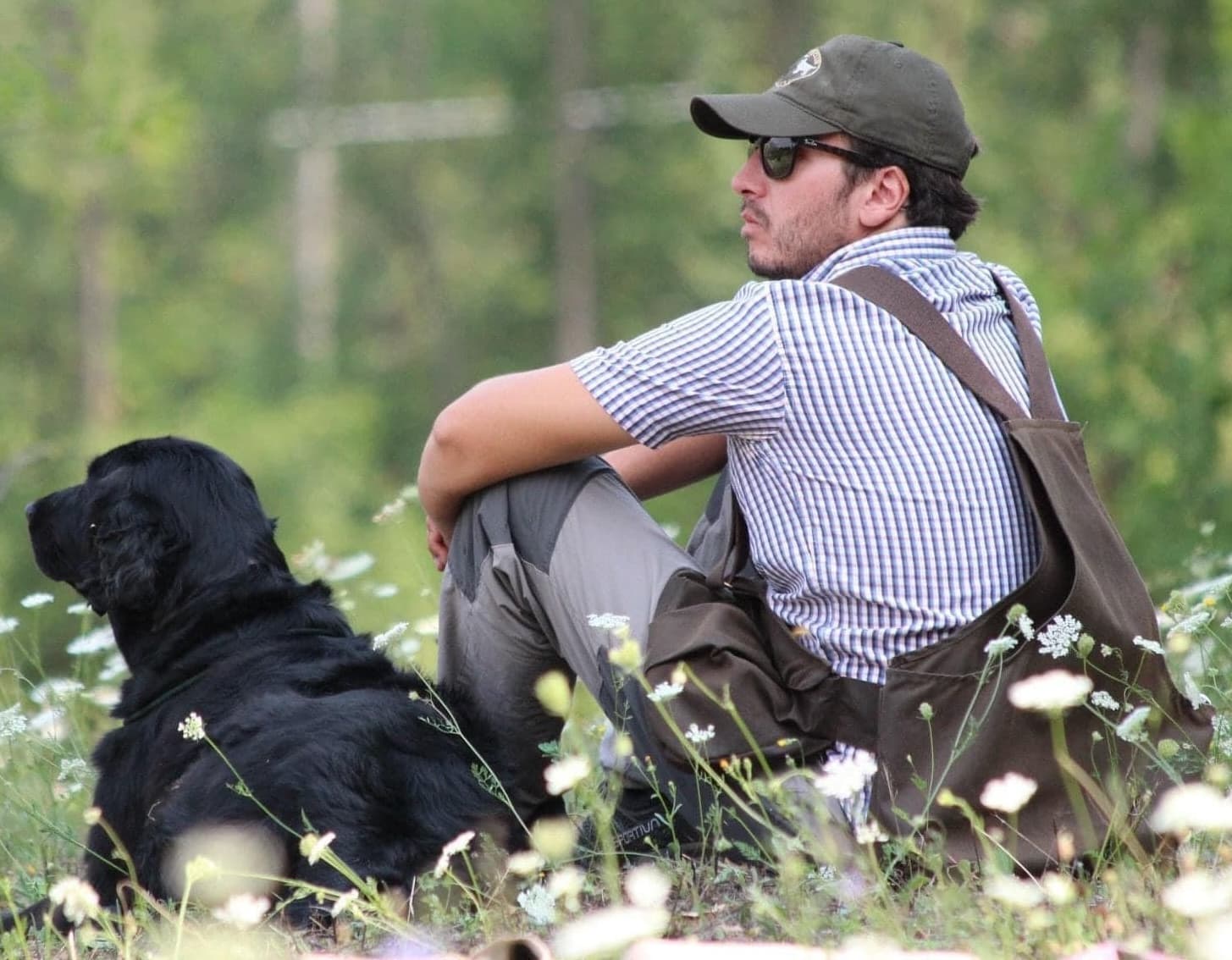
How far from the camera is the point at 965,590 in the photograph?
10.8 ft

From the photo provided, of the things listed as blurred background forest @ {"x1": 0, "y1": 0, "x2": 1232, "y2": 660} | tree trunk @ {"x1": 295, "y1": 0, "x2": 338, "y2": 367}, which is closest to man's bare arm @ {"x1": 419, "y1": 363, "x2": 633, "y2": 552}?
blurred background forest @ {"x1": 0, "y1": 0, "x2": 1232, "y2": 660}

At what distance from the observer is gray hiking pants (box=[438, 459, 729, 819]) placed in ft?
11.6

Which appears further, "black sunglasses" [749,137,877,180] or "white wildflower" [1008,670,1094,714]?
"black sunglasses" [749,137,877,180]

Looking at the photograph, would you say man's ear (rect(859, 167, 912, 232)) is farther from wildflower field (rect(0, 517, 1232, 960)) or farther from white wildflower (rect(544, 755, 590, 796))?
white wildflower (rect(544, 755, 590, 796))

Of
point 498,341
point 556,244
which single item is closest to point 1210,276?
point 556,244

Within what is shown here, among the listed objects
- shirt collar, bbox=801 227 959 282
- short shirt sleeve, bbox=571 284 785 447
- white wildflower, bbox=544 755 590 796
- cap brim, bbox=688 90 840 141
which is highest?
cap brim, bbox=688 90 840 141

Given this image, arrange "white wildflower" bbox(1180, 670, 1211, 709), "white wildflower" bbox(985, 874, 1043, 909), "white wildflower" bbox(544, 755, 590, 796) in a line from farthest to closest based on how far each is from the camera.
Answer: "white wildflower" bbox(1180, 670, 1211, 709)
"white wildflower" bbox(544, 755, 590, 796)
"white wildflower" bbox(985, 874, 1043, 909)

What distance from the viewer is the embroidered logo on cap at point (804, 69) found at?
3.62 metres

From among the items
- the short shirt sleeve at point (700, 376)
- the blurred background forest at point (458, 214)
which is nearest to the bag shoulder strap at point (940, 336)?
the short shirt sleeve at point (700, 376)

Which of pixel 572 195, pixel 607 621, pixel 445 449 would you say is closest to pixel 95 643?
pixel 445 449

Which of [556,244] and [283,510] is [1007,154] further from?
[283,510]

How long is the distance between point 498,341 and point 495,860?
2289 cm

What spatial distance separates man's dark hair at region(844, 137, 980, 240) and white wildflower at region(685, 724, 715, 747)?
1187 mm

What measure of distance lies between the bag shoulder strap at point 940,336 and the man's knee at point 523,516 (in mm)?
752
